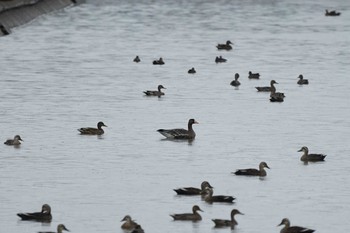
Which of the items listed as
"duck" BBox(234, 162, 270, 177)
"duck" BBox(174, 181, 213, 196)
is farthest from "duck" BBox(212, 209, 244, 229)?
"duck" BBox(234, 162, 270, 177)

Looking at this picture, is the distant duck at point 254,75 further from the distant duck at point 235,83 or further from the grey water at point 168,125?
the distant duck at point 235,83

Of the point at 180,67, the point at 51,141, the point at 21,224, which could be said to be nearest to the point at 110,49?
the point at 180,67

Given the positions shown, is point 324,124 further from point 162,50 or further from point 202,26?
point 202,26

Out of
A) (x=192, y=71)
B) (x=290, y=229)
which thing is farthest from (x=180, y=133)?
(x=192, y=71)

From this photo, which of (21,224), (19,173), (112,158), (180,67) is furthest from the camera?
(180,67)

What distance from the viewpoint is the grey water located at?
29.4m

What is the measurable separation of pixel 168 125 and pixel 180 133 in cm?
274

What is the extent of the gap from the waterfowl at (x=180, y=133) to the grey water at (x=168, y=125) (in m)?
0.36

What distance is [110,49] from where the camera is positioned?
68.0m

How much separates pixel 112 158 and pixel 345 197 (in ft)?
22.9

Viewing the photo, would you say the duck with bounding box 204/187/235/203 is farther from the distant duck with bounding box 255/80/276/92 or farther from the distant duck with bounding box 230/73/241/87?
the distant duck with bounding box 230/73/241/87

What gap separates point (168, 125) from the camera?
41438 millimetres

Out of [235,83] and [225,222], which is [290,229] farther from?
[235,83]

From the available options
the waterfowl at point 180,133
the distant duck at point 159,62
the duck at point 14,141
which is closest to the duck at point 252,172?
the waterfowl at point 180,133
